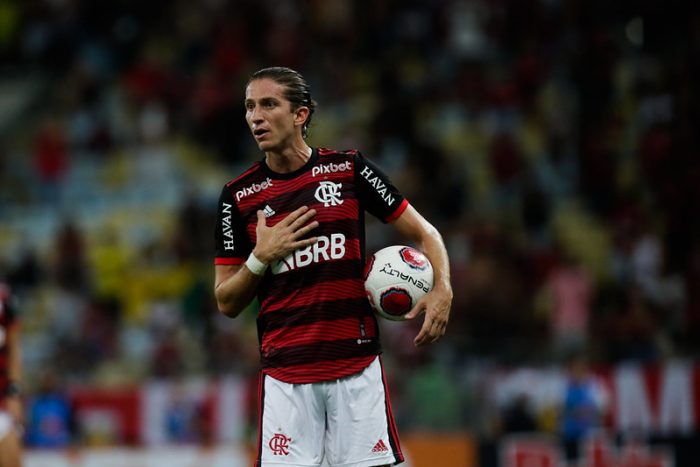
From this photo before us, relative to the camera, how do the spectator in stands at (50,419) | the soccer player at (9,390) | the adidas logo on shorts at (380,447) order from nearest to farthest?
the adidas logo on shorts at (380,447) → the soccer player at (9,390) → the spectator in stands at (50,419)

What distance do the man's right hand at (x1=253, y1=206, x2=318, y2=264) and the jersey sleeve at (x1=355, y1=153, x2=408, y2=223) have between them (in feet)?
0.99

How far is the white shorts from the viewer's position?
5.68 metres

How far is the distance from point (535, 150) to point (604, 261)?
1992 millimetres

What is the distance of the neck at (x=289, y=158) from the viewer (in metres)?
5.84

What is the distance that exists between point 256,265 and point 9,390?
260cm

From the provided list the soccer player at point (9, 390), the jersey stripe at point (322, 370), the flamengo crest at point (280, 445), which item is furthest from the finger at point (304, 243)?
the soccer player at point (9, 390)

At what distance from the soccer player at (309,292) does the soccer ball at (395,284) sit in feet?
0.17

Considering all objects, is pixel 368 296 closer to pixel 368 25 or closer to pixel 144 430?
pixel 144 430

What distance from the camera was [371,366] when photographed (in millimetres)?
5801

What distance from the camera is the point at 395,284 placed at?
5691 mm

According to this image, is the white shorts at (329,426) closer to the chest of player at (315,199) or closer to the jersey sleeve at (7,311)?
the chest of player at (315,199)

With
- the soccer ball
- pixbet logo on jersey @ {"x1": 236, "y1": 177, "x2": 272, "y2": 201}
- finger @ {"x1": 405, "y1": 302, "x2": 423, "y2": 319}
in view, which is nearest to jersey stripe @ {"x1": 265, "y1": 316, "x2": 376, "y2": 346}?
the soccer ball

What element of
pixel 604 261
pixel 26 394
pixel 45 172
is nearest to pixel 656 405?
pixel 604 261

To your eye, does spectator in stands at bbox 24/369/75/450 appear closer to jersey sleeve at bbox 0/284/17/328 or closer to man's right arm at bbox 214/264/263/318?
jersey sleeve at bbox 0/284/17/328
